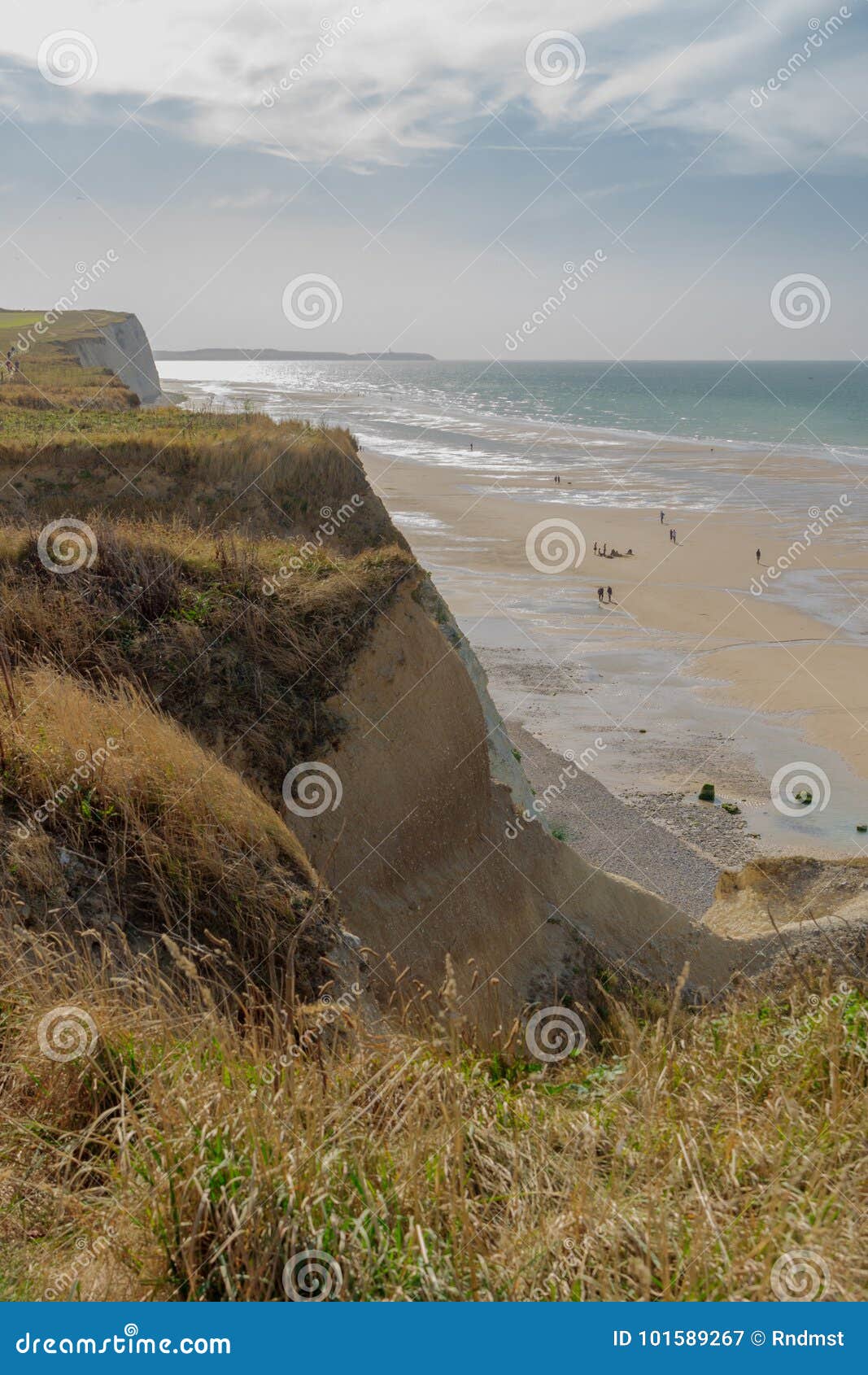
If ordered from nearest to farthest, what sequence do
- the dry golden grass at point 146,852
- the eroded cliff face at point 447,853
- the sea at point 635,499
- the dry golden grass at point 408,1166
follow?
the dry golden grass at point 408,1166
the dry golden grass at point 146,852
the eroded cliff face at point 447,853
the sea at point 635,499

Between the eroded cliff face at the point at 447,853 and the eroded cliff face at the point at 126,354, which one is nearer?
the eroded cliff face at the point at 447,853

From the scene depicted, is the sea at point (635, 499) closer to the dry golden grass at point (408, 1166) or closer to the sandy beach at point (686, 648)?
the sandy beach at point (686, 648)

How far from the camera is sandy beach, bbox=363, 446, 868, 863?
78.3 ft

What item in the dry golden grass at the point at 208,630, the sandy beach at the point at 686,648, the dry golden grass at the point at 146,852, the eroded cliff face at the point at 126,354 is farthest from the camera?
the eroded cliff face at the point at 126,354

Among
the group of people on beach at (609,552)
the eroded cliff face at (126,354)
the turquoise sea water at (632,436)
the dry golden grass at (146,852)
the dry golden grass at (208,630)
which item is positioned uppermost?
the turquoise sea water at (632,436)

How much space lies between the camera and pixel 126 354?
239ft

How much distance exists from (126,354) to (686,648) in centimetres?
5827

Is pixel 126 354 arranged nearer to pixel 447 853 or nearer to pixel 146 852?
pixel 447 853

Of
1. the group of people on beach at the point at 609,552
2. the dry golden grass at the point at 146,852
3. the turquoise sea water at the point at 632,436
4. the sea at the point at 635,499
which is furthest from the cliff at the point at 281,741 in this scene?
the group of people on beach at the point at 609,552

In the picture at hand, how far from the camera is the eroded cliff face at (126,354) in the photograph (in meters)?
57.0

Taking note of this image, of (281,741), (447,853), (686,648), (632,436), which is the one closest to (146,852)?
(281,741)

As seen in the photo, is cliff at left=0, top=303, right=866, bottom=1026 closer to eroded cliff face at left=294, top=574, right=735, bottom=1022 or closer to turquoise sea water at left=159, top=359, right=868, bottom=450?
eroded cliff face at left=294, top=574, right=735, bottom=1022

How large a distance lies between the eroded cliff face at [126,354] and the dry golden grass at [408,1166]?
5355 centimetres

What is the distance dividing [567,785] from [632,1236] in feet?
66.0
